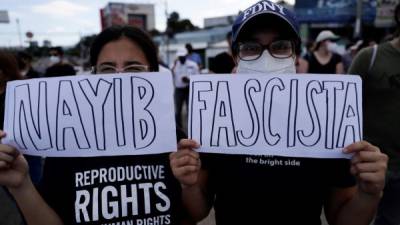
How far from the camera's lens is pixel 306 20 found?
2775 cm

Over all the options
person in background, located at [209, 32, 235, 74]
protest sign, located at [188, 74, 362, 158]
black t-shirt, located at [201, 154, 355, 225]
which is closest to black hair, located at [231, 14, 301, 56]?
protest sign, located at [188, 74, 362, 158]

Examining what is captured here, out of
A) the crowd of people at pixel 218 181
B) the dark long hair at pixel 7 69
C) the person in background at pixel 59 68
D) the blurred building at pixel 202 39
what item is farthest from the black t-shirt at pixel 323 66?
the blurred building at pixel 202 39

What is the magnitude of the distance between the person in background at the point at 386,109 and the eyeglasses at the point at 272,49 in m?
0.93

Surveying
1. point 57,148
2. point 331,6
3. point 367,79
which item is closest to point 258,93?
point 57,148

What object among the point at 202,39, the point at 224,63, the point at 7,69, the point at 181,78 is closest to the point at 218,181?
the point at 7,69

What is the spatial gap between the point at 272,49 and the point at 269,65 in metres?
0.08

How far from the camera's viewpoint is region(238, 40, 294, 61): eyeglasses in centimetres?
156

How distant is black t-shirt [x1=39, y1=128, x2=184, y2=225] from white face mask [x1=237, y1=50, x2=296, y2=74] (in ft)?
1.82

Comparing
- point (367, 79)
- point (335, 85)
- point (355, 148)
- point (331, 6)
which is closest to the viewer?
point (355, 148)

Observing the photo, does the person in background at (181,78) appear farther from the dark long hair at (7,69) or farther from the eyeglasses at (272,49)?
the eyeglasses at (272,49)

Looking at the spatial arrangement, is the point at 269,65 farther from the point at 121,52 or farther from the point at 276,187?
the point at 121,52

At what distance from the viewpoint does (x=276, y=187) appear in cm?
146

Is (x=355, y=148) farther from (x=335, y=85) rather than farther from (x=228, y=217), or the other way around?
(x=228, y=217)

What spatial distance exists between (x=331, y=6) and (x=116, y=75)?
28419 millimetres
